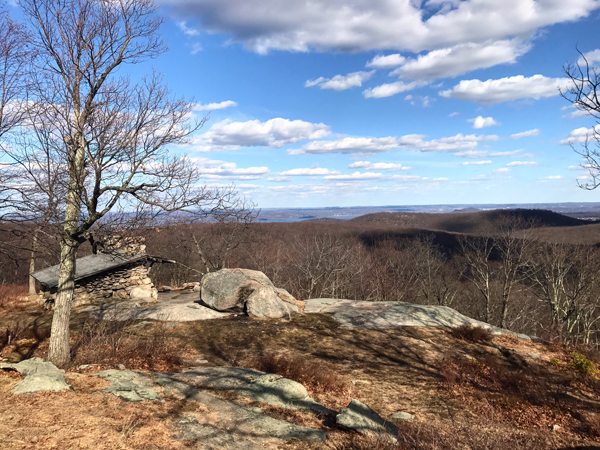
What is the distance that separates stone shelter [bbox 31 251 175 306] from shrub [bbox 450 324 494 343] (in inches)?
497

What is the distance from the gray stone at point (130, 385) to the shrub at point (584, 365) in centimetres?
1119

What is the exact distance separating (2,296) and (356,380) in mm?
18815

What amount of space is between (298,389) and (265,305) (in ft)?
25.5

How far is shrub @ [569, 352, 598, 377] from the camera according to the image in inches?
401

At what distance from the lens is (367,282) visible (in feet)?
134

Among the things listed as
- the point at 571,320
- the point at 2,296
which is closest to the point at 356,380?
the point at 2,296

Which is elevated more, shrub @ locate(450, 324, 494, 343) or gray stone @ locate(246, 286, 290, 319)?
gray stone @ locate(246, 286, 290, 319)

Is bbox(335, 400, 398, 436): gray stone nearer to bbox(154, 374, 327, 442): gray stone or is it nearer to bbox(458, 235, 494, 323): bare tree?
bbox(154, 374, 327, 442): gray stone

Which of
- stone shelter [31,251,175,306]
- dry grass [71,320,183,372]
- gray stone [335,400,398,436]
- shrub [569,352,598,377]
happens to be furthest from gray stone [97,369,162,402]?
shrub [569,352,598,377]

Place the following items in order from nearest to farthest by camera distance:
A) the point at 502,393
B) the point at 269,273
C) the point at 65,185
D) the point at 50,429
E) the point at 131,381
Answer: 1. the point at 50,429
2. the point at 131,381
3. the point at 65,185
4. the point at 502,393
5. the point at 269,273

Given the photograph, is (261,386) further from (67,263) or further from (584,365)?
(584,365)

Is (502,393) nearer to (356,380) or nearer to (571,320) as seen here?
(356,380)

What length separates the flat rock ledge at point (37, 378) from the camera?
5.54 m

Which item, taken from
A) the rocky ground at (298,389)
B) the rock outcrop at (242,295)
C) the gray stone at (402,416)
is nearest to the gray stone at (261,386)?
the rocky ground at (298,389)
